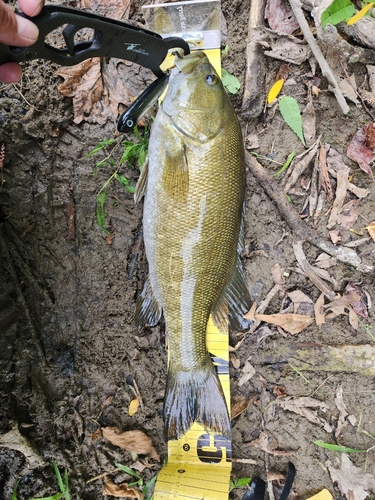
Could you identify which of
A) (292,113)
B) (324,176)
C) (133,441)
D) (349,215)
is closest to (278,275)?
(349,215)

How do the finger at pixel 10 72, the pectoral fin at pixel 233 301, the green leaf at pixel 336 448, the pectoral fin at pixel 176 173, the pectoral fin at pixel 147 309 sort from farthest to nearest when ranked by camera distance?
the green leaf at pixel 336 448 < the pectoral fin at pixel 147 309 < the pectoral fin at pixel 233 301 < the finger at pixel 10 72 < the pectoral fin at pixel 176 173

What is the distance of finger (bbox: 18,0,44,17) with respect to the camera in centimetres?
184

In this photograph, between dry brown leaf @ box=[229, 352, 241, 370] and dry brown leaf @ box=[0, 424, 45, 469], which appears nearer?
dry brown leaf @ box=[0, 424, 45, 469]

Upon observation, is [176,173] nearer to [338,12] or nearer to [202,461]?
[338,12]

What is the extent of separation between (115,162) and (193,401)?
74.5 inches

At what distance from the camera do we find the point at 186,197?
2299mm

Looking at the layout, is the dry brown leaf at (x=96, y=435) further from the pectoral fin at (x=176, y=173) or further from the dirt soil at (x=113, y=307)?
the pectoral fin at (x=176, y=173)

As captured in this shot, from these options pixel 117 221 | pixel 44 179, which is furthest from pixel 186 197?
pixel 44 179

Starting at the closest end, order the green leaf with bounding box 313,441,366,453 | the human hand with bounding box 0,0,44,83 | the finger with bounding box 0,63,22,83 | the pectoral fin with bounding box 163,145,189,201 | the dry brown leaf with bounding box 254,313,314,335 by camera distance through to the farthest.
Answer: the human hand with bounding box 0,0,44,83 < the pectoral fin with bounding box 163,145,189,201 < the finger with bounding box 0,63,22,83 < the green leaf with bounding box 313,441,366,453 < the dry brown leaf with bounding box 254,313,314,335

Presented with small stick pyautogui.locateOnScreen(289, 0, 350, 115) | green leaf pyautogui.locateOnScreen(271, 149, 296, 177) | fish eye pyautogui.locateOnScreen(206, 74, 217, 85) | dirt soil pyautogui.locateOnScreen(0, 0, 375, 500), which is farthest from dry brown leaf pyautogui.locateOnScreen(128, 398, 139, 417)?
small stick pyautogui.locateOnScreen(289, 0, 350, 115)

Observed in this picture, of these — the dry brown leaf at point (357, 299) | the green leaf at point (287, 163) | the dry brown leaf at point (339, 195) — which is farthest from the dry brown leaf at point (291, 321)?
the green leaf at point (287, 163)

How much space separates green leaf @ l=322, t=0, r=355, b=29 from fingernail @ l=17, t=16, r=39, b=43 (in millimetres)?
2137

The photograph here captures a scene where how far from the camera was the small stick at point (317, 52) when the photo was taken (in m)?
2.98

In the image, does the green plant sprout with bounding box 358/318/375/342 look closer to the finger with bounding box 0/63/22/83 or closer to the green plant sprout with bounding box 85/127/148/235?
the green plant sprout with bounding box 85/127/148/235
